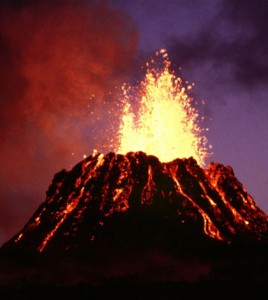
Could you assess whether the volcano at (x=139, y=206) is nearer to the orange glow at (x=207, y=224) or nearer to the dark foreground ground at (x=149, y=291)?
the orange glow at (x=207, y=224)

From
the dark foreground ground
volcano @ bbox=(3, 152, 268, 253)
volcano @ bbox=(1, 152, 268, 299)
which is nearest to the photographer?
the dark foreground ground

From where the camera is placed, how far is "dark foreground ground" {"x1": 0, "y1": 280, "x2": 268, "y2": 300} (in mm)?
62469

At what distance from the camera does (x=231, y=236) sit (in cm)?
7156

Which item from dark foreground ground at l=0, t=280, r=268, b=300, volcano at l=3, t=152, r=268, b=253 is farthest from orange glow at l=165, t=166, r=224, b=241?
dark foreground ground at l=0, t=280, r=268, b=300

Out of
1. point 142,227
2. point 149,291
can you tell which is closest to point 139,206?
point 142,227

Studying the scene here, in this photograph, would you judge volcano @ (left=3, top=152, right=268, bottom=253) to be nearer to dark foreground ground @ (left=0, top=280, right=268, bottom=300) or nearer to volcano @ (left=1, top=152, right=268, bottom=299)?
volcano @ (left=1, top=152, right=268, bottom=299)

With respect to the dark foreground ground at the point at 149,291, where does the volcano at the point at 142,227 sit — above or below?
above

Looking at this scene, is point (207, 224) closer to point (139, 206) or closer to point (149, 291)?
point (139, 206)

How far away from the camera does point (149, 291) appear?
63594 millimetres

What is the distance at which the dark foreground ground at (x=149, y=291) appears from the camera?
6247cm

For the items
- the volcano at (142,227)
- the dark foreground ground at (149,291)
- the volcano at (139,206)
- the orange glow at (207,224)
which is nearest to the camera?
the dark foreground ground at (149,291)

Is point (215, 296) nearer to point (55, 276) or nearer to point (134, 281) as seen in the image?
point (134, 281)

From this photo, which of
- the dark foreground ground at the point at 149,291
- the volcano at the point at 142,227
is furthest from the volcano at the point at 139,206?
the dark foreground ground at the point at 149,291

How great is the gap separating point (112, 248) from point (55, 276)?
670 centimetres
